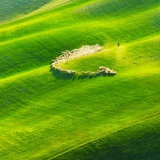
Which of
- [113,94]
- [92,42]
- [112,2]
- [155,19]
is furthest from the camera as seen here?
[112,2]

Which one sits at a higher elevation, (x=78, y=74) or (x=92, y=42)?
(x=92, y=42)

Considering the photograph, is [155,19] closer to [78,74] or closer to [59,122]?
[78,74]

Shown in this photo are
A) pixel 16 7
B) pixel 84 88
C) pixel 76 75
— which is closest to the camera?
pixel 84 88

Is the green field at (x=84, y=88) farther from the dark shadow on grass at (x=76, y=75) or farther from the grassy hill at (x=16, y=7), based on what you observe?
the grassy hill at (x=16, y=7)

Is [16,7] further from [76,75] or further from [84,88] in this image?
[84,88]

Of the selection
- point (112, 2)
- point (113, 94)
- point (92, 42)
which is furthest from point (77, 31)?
point (113, 94)

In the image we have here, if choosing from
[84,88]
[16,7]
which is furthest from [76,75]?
[16,7]

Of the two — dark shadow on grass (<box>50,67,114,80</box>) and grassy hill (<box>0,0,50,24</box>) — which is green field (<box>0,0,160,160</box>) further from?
grassy hill (<box>0,0,50,24</box>)

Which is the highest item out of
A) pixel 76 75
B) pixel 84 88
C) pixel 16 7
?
pixel 16 7

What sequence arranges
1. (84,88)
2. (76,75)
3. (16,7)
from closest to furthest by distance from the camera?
(84,88) → (76,75) → (16,7)

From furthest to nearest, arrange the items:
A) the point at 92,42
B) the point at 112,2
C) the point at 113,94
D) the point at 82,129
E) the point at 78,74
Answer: the point at 112,2 → the point at 92,42 → the point at 78,74 → the point at 113,94 → the point at 82,129
